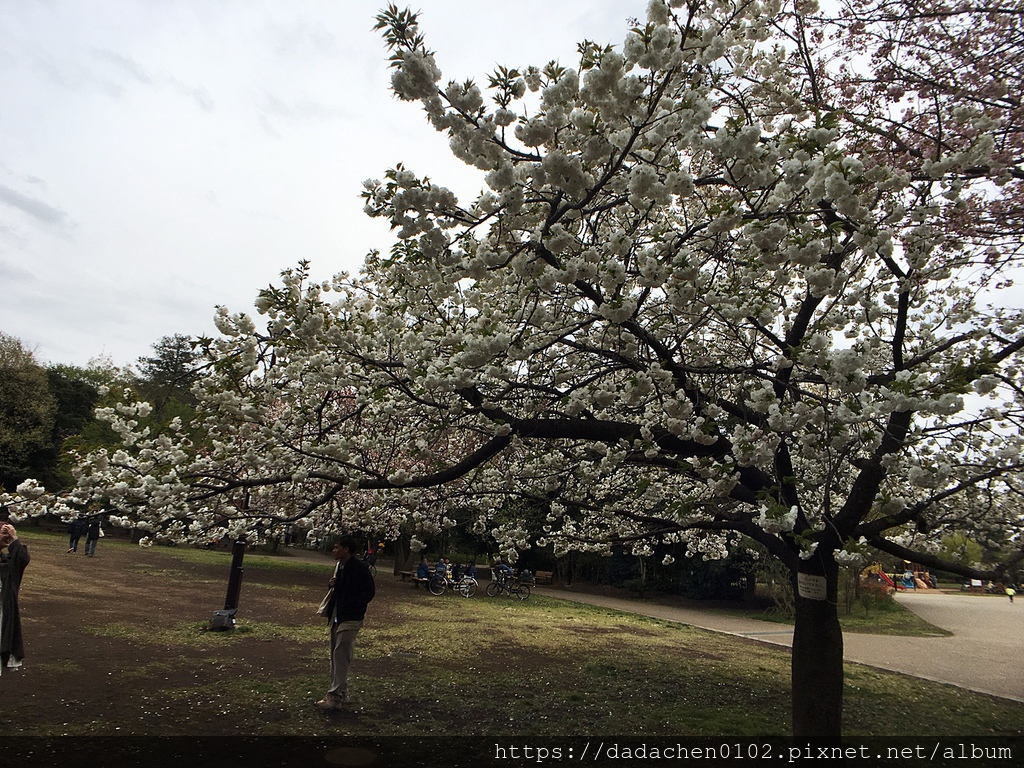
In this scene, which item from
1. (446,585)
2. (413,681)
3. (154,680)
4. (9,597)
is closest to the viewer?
(9,597)

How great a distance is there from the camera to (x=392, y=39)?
3.18 metres

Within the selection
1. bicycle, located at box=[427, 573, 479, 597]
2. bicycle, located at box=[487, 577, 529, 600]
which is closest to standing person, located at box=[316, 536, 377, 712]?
bicycle, located at box=[427, 573, 479, 597]

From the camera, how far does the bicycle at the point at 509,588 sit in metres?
19.0

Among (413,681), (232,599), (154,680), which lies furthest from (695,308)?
(232,599)

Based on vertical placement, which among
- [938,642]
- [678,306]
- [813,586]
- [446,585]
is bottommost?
[446,585]

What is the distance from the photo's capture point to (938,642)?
14.3m

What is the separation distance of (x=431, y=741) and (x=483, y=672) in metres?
2.96

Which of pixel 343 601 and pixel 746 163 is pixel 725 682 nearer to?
pixel 343 601

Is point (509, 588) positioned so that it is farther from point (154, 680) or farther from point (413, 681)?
point (154, 680)

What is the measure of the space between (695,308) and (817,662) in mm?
3285

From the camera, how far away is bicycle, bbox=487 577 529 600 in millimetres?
18969

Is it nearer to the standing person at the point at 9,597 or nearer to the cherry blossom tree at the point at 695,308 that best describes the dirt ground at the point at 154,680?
the standing person at the point at 9,597

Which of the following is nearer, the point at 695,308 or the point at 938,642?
the point at 695,308

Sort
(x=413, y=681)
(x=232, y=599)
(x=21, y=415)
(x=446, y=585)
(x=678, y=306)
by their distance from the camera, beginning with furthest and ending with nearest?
(x=21, y=415), (x=446, y=585), (x=232, y=599), (x=413, y=681), (x=678, y=306)
